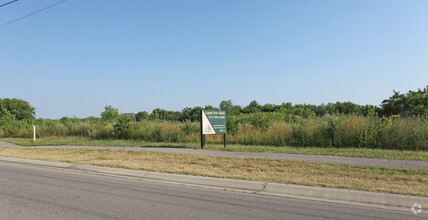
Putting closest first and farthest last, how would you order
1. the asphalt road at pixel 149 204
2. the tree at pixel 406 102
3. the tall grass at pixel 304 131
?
the asphalt road at pixel 149 204 < the tall grass at pixel 304 131 < the tree at pixel 406 102

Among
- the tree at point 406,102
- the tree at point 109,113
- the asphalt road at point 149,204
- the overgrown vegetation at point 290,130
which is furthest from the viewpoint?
the tree at point 406,102

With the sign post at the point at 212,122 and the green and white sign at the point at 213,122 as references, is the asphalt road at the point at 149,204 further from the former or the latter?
the green and white sign at the point at 213,122

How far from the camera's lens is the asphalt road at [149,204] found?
513 cm

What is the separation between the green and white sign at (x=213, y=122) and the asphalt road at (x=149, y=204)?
7542 mm

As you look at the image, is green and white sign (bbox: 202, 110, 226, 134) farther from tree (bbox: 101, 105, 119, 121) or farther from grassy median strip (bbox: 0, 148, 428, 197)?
tree (bbox: 101, 105, 119, 121)

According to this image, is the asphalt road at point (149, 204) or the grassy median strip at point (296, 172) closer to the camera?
the asphalt road at point (149, 204)

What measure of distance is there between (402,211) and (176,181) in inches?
214

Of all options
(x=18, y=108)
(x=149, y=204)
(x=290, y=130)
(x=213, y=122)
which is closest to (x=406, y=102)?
(x=290, y=130)

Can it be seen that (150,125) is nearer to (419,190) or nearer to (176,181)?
(176,181)

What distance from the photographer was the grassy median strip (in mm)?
6774

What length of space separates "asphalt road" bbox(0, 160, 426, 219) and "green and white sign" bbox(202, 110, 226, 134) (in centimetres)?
754

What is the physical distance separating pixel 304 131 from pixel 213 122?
5209 millimetres

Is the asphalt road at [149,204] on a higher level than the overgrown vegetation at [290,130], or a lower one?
lower

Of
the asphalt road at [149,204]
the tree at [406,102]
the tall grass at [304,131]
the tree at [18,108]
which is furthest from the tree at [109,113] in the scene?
the tree at [18,108]
